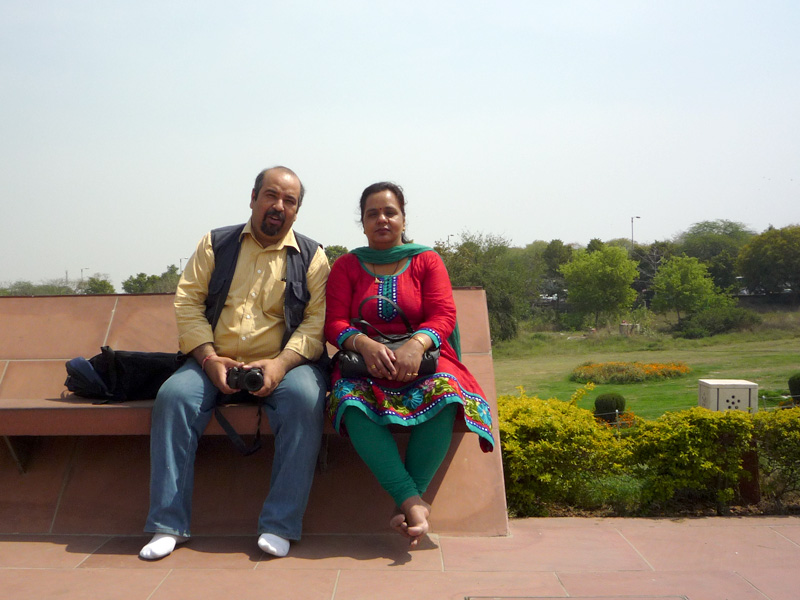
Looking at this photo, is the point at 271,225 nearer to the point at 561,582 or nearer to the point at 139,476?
the point at 139,476

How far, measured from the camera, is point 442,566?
268cm

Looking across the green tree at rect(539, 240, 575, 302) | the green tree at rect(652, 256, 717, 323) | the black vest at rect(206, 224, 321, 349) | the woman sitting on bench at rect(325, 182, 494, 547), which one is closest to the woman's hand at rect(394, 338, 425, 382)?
the woman sitting on bench at rect(325, 182, 494, 547)

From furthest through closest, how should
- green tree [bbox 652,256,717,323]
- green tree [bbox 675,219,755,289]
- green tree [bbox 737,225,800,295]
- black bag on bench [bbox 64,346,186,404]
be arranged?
1. green tree [bbox 675,219,755,289]
2. green tree [bbox 737,225,800,295]
3. green tree [bbox 652,256,717,323]
4. black bag on bench [bbox 64,346,186,404]

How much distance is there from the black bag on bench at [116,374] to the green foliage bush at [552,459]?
1714 millimetres

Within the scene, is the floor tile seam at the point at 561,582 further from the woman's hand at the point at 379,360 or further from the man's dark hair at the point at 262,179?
the man's dark hair at the point at 262,179

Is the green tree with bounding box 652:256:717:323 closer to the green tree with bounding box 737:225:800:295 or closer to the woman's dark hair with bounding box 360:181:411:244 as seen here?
the green tree with bounding box 737:225:800:295

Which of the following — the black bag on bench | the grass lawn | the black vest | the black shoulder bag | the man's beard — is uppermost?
the man's beard

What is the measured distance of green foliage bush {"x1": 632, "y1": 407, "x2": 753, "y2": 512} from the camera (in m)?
3.55

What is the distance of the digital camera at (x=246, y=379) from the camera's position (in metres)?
2.87

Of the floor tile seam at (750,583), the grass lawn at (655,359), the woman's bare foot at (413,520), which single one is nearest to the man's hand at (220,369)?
the woman's bare foot at (413,520)

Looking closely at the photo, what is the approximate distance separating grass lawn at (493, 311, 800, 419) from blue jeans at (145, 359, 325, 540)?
15.4 meters

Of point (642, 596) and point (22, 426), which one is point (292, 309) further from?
point (642, 596)

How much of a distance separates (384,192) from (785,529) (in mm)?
2345

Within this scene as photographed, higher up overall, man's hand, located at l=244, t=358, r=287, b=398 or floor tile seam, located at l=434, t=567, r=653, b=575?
man's hand, located at l=244, t=358, r=287, b=398
